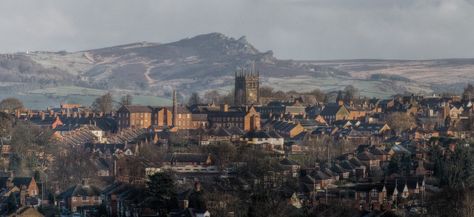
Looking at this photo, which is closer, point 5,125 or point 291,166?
point 291,166

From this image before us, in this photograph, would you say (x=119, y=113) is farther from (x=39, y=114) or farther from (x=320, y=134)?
(x=320, y=134)

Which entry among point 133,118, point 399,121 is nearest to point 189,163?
point 133,118

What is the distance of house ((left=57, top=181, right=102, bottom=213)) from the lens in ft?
146

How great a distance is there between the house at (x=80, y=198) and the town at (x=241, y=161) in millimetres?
54

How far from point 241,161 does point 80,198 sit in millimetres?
7602

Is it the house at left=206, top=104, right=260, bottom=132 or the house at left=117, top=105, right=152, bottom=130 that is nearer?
Answer: the house at left=206, top=104, right=260, bottom=132

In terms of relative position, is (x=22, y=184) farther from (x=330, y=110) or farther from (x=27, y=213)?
(x=330, y=110)

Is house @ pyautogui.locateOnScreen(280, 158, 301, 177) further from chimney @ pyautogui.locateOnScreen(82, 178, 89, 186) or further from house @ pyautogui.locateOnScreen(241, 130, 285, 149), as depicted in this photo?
chimney @ pyautogui.locateOnScreen(82, 178, 89, 186)

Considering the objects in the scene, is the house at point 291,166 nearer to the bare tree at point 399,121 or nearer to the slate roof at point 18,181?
the slate roof at point 18,181

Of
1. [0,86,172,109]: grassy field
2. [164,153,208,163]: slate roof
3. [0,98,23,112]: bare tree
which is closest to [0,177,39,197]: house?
[164,153,208,163]: slate roof

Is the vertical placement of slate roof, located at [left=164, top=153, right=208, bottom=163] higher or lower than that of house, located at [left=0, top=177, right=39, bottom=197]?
higher

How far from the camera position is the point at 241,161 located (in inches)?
1989

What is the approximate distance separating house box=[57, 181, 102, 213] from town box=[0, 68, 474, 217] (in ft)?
0.18

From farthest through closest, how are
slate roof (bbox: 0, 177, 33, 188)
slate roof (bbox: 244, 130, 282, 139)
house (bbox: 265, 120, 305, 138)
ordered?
house (bbox: 265, 120, 305, 138) < slate roof (bbox: 244, 130, 282, 139) < slate roof (bbox: 0, 177, 33, 188)
